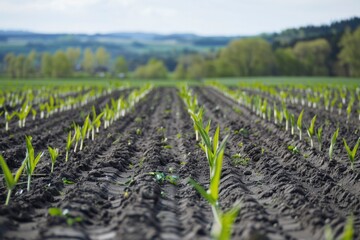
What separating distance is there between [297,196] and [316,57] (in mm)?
76555

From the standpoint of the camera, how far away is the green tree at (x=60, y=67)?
78.8 meters

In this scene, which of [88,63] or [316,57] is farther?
[88,63]

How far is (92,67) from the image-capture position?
103 m

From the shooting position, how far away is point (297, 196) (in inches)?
229

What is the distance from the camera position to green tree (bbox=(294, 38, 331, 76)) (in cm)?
7694

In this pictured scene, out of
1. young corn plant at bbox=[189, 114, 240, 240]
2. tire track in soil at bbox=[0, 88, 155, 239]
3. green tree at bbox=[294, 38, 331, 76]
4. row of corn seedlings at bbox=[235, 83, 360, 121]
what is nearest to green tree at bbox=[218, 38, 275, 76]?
green tree at bbox=[294, 38, 331, 76]

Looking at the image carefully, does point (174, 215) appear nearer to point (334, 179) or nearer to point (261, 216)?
point (261, 216)

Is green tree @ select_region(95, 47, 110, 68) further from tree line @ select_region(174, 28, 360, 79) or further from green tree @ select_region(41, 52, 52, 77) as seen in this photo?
tree line @ select_region(174, 28, 360, 79)

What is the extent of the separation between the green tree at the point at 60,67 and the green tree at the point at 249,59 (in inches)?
1051

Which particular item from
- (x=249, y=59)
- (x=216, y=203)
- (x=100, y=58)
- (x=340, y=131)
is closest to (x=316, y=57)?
(x=249, y=59)

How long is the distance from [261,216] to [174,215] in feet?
3.28

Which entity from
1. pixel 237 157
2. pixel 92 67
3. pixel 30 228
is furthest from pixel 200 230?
pixel 92 67

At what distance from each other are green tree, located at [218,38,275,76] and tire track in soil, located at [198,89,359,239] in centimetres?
6945

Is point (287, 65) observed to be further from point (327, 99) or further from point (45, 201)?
point (45, 201)
